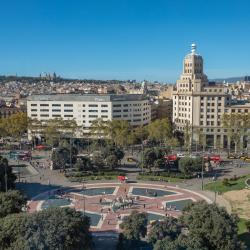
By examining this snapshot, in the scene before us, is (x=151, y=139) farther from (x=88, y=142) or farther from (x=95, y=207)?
(x=95, y=207)

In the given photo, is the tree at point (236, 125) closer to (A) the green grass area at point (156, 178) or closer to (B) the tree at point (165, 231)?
(A) the green grass area at point (156, 178)

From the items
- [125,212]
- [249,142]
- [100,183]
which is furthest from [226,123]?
[125,212]

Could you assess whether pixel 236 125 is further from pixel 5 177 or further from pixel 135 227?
pixel 135 227

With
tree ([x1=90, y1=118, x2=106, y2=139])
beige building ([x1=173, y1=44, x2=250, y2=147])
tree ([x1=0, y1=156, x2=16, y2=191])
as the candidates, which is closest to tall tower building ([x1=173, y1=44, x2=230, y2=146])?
beige building ([x1=173, y1=44, x2=250, y2=147])

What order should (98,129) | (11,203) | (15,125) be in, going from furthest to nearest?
(15,125) < (98,129) < (11,203)

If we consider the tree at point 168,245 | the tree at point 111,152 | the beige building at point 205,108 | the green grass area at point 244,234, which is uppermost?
the beige building at point 205,108

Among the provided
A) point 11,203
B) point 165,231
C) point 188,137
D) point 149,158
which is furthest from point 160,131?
point 165,231

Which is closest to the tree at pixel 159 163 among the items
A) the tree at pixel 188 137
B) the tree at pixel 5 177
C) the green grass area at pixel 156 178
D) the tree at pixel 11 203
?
the green grass area at pixel 156 178
